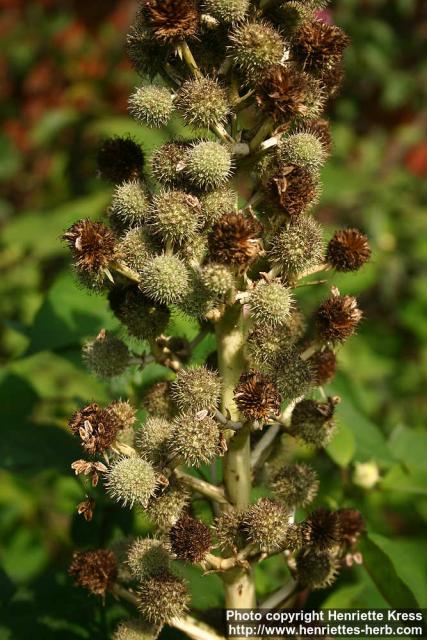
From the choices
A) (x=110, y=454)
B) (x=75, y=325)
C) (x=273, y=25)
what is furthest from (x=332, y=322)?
(x=75, y=325)

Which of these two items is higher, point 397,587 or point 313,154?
point 313,154

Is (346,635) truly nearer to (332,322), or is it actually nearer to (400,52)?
(332,322)

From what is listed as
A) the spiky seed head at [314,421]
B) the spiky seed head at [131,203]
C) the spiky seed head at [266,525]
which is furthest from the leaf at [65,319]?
the spiky seed head at [266,525]

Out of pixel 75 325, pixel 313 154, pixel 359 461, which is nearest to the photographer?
pixel 313 154

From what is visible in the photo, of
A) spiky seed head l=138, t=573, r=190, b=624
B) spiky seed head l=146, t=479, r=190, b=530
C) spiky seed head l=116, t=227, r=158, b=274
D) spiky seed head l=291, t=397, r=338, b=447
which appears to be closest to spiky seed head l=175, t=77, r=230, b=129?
spiky seed head l=116, t=227, r=158, b=274

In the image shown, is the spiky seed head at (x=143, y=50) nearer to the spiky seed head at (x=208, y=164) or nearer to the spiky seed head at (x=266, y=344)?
the spiky seed head at (x=208, y=164)

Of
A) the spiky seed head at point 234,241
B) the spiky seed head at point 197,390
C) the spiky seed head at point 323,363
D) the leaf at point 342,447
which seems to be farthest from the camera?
the leaf at point 342,447
